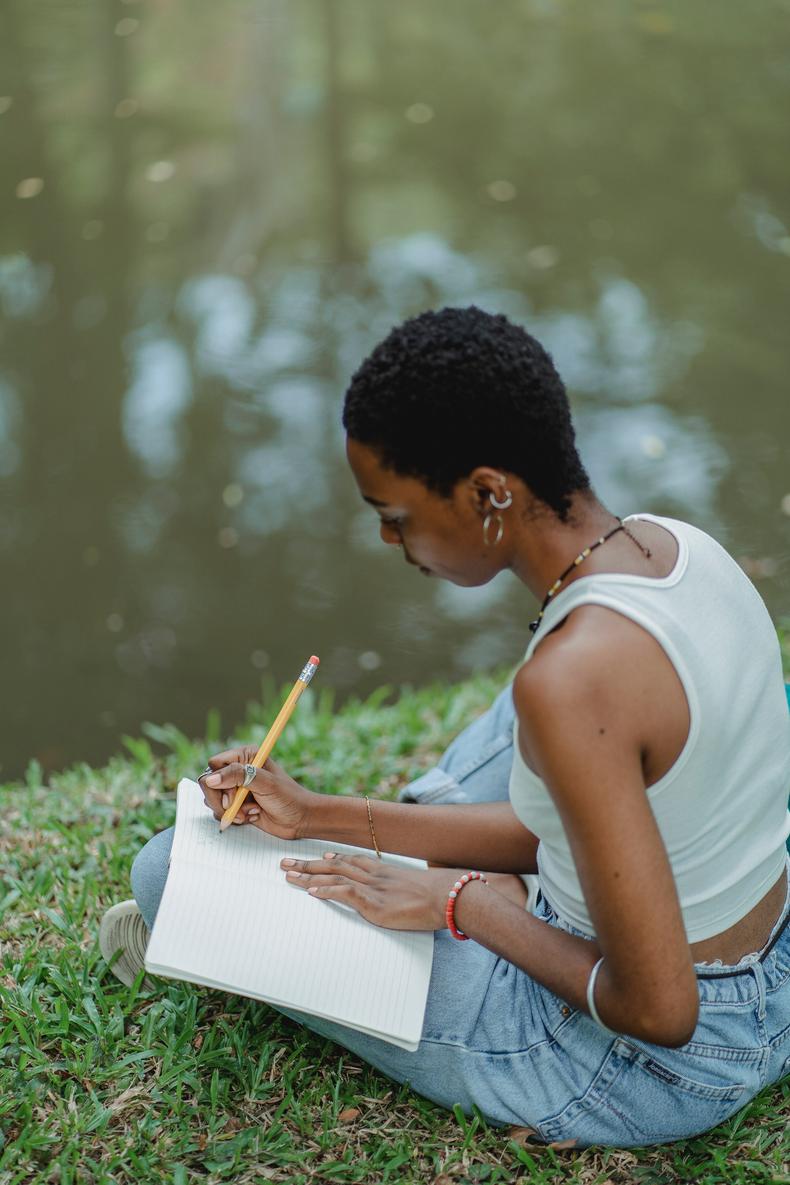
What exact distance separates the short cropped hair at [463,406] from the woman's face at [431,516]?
2 cm

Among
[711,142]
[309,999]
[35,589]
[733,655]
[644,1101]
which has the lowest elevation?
[35,589]

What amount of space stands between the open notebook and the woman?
4 cm

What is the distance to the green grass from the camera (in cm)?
199

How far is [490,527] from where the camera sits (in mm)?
1731

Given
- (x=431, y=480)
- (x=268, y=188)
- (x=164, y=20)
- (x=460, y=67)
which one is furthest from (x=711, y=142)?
(x=431, y=480)

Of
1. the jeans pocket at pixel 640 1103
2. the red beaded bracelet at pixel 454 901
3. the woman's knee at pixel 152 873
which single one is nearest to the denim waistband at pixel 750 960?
the jeans pocket at pixel 640 1103

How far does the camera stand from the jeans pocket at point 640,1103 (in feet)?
6.09

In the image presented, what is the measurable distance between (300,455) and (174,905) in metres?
3.21

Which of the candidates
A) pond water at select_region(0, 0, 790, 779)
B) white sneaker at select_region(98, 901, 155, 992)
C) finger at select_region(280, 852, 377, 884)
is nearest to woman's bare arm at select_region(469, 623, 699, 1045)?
finger at select_region(280, 852, 377, 884)

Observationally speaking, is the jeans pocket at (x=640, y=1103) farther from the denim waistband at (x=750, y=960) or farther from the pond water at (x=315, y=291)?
the pond water at (x=315, y=291)

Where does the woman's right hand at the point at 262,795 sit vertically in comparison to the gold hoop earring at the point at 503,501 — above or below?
below

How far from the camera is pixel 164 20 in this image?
8.12 metres

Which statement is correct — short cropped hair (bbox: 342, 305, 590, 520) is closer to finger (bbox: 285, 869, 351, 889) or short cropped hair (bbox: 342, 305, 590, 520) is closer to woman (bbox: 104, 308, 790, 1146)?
woman (bbox: 104, 308, 790, 1146)

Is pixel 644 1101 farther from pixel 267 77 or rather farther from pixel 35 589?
pixel 267 77
